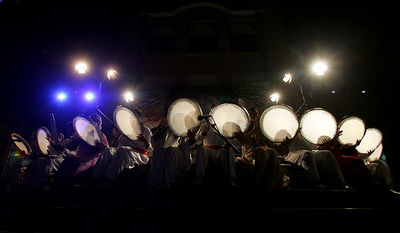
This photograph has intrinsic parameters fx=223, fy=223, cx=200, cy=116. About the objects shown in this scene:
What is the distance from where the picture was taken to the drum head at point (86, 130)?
206 inches

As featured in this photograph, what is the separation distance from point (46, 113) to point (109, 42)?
4272 millimetres

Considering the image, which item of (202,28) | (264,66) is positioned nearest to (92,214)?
(264,66)

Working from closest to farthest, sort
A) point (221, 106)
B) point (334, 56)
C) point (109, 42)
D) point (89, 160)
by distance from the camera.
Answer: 1. point (221, 106)
2. point (89, 160)
3. point (334, 56)
4. point (109, 42)

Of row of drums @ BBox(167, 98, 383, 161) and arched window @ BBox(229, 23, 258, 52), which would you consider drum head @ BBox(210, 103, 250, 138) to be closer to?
row of drums @ BBox(167, 98, 383, 161)

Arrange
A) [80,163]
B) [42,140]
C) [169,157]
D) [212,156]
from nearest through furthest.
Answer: [169,157], [212,156], [80,163], [42,140]

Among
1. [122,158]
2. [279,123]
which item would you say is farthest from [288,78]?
[122,158]

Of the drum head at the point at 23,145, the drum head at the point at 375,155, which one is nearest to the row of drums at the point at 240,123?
the drum head at the point at 23,145

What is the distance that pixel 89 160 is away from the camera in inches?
204

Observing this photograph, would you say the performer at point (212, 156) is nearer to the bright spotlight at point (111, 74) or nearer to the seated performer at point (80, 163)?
the seated performer at point (80, 163)

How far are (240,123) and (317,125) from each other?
196 centimetres

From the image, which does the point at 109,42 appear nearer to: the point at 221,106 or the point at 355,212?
the point at 221,106

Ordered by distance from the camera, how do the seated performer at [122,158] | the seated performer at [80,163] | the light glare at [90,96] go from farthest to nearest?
1. the light glare at [90,96]
2. the seated performer at [80,163]
3. the seated performer at [122,158]

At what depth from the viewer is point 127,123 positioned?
16.9 ft

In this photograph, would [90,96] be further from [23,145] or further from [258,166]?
[258,166]
